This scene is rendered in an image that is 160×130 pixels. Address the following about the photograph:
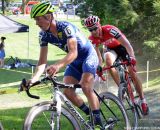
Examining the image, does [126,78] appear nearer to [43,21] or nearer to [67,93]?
[67,93]

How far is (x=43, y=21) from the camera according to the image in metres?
4.94

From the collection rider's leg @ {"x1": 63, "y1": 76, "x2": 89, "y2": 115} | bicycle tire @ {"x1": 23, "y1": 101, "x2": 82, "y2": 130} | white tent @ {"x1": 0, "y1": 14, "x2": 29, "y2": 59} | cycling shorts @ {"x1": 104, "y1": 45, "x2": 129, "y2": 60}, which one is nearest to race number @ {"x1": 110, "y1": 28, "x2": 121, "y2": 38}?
cycling shorts @ {"x1": 104, "y1": 45, "x2": 129, "y2": 60}

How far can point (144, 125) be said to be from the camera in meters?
7.52

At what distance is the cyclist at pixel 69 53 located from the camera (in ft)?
16.0

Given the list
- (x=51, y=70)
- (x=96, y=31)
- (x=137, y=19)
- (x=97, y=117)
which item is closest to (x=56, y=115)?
(x=51, y=70)

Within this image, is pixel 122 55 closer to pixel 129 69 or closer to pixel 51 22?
pixel 129 69

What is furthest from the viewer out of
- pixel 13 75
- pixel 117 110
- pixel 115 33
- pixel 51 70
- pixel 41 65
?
pixel 13 75

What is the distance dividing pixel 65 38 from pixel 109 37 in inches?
78.9

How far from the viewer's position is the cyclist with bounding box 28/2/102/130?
4.86 metres

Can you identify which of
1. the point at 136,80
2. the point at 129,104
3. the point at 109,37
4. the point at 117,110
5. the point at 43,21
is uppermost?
the point at 43,21

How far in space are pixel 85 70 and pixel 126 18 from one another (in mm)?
16219

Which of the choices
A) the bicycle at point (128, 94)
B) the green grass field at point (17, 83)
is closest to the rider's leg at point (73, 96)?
the green grass field at point (17, 83)

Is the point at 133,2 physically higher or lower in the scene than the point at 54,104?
higher

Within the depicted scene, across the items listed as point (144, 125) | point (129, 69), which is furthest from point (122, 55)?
point (144, 125)
